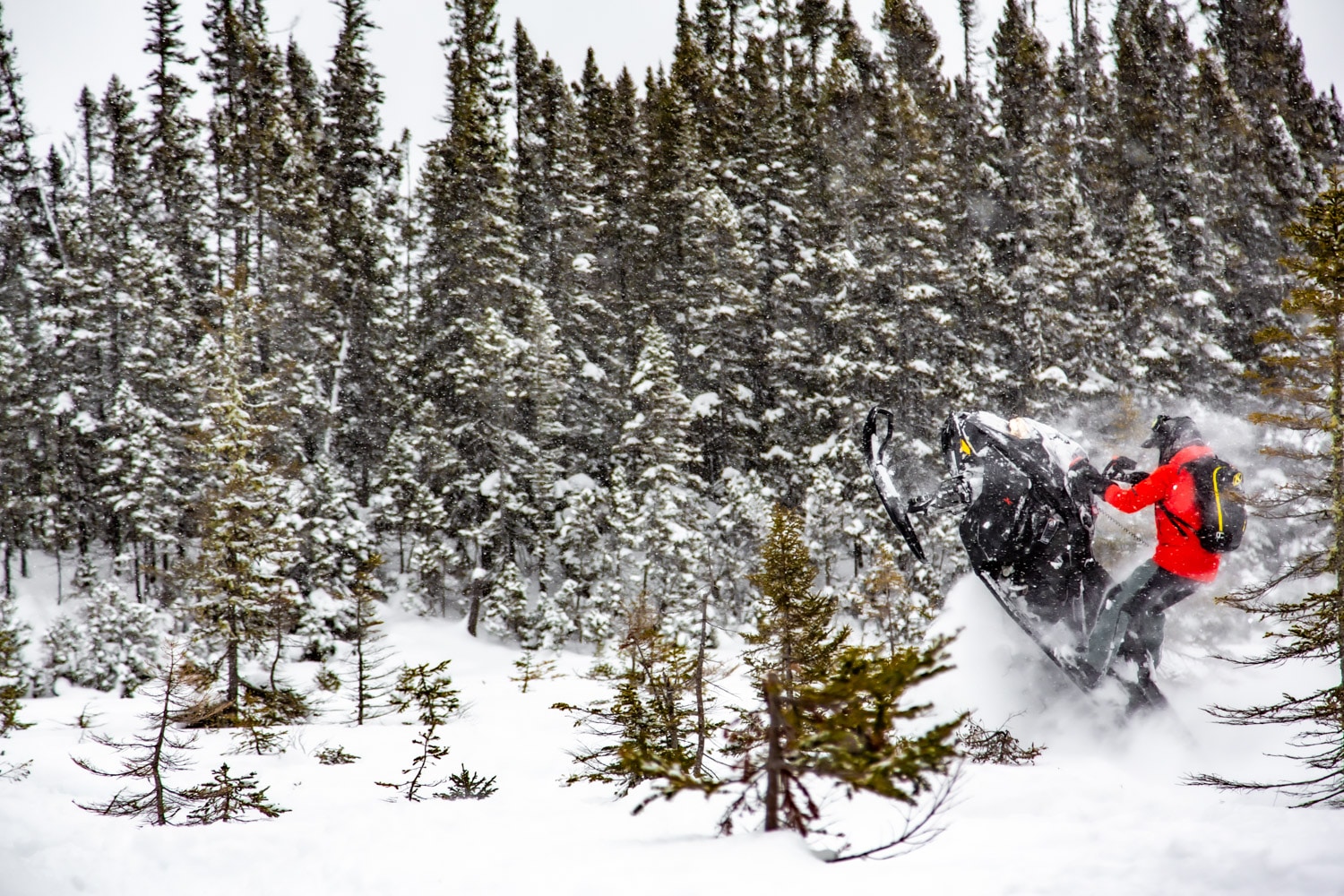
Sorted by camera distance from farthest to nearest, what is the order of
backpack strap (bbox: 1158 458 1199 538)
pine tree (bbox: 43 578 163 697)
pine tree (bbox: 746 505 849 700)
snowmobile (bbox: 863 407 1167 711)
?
pine tree (bbox: 43 578 163 697)
pine tree (bbox: 746 505 849 700)
snowmobile (bbox: 863 407 1167 711)
backpack strap (bbox: 1158 458 1199 538)

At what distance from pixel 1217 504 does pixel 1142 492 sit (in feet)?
2.12

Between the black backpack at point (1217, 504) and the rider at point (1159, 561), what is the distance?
0.19 ft

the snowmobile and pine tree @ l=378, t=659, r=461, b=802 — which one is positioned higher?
the snowmobile

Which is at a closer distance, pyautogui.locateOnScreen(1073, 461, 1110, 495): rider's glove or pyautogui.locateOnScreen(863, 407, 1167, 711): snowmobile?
Result: pyautogui.locateOnScreen(1073, 461, 1110, 495): rider's glove

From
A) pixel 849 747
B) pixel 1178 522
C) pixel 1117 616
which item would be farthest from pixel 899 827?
pixel 1178 522

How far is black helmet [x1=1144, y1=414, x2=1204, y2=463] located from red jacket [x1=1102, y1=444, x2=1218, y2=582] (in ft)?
0.34

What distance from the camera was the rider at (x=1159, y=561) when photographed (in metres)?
7.70

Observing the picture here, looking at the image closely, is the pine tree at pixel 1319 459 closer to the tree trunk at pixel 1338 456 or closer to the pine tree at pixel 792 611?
the tree trunk at pixel 1338 456

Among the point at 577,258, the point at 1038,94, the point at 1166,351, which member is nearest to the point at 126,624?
the point at 577,258

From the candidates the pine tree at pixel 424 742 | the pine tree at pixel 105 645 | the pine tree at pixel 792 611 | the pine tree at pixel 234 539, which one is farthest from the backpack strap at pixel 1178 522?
the pine tree at pixel 105 645

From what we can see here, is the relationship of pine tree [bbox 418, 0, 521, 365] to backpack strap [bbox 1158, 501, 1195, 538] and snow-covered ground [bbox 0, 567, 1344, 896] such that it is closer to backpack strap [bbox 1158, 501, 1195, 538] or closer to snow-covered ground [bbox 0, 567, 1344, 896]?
snow-covered ground [bbox 0, 567, 1344, 896]

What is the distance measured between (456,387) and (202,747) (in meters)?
15.6

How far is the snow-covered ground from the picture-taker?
4.21m

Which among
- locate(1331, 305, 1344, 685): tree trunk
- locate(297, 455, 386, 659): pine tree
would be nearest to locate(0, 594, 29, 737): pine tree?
locate(297, 455, 386, 659): pine tree
